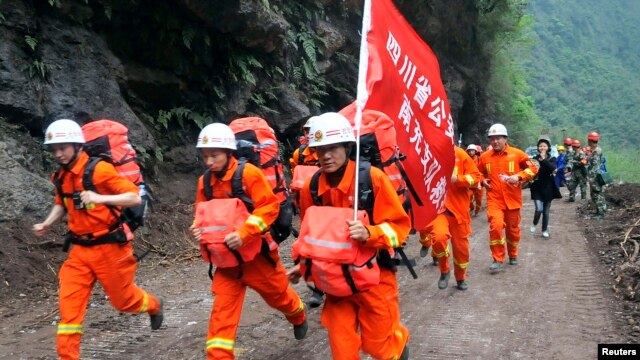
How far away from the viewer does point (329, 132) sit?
4219mm

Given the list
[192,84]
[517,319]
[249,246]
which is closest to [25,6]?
[192,84]

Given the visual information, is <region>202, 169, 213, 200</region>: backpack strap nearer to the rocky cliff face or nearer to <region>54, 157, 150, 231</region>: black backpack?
<region>54, 157, 150, 231</region>: black backpack

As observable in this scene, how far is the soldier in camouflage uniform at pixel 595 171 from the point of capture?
14625mm

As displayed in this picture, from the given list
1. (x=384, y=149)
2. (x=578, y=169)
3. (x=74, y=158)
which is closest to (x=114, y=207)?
(x=74, y=158)

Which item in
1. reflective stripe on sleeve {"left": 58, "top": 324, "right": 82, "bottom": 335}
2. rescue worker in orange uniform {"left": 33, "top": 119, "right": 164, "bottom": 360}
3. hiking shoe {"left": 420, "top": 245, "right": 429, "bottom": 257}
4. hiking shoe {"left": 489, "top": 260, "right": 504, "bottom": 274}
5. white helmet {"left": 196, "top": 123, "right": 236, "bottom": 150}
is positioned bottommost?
hiking shoe {"left": 420, "top": 245, "right": 429, "bottom": 257}

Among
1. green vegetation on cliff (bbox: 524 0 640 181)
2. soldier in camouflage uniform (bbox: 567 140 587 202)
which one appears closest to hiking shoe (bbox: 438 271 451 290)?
soldier in camouflage uniform (bbox: 567 140 587 202)

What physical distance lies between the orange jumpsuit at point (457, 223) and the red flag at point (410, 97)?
2.35m

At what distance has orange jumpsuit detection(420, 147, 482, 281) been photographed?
8.13m

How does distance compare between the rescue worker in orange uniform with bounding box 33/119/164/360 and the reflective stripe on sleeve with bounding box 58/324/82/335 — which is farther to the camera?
the rescue worker in orange uniform with bounding box 33/119/164/360

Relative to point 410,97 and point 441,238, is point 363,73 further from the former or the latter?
point 441,238

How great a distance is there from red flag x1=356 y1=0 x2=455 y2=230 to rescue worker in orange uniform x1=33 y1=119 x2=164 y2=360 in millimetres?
2510

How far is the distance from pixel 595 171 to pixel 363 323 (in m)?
12.4

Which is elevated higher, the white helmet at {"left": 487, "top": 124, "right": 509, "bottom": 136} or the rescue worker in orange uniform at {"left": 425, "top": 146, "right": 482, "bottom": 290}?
the white helmet at {"left": 487, "top": 124, "right": 509, "bottom": 136}

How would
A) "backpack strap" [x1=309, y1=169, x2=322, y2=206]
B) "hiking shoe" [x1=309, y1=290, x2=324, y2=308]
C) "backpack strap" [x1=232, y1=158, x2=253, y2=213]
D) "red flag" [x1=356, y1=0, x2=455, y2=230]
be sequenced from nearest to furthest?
"backpack strap" [x1=309, y1=169, x2=322, y2=206] < "red flag" [x1=356, y1=0, x2=455, y2=230] < "backpack strap" [x1=232, y1=158, x2=253, y2=213] < "hiking shoe" [x1=309, y1=290, x2=324, y2=308]
